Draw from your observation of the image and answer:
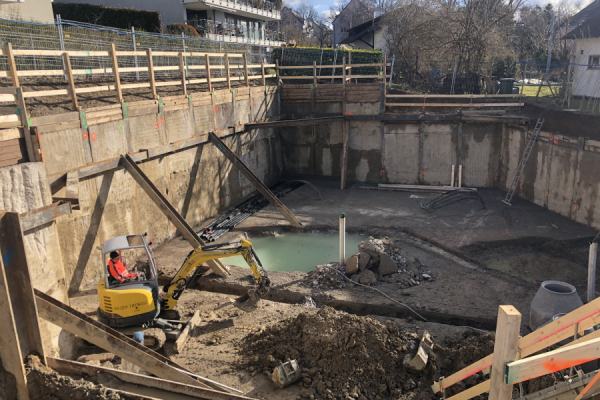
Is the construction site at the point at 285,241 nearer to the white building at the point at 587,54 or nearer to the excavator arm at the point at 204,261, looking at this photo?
the excavator arm at the point at 204,261

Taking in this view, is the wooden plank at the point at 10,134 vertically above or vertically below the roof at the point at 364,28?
below

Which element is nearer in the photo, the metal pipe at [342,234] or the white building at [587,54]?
the metal pipe at [342,234]

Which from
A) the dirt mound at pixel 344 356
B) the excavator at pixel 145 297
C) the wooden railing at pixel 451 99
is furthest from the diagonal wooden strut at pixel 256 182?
the wooden railing at pixel 451 99

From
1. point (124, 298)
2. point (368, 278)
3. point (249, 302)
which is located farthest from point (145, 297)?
point (368, 278)

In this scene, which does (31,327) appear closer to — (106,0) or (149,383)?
(149,383)

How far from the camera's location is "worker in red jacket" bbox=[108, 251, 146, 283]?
804 centimetres

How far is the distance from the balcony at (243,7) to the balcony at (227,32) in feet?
3.41

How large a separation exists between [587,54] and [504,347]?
22165 millimetres

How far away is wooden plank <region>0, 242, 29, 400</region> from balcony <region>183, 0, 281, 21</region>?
3182 centimetres

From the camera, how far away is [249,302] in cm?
889

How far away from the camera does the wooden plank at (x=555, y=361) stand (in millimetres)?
2988

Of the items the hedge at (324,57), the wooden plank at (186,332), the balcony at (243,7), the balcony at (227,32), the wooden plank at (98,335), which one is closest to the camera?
the wooden plank at (98,335)

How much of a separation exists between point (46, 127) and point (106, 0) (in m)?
27.4

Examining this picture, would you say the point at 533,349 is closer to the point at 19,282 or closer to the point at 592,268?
the point at 19,282
